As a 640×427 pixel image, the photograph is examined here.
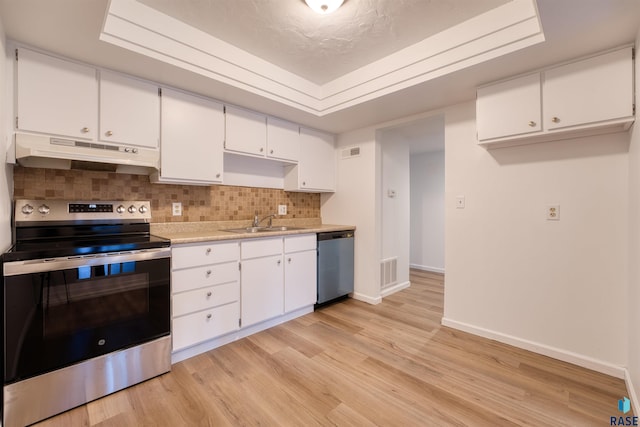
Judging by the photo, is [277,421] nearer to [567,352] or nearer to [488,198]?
[567,352]

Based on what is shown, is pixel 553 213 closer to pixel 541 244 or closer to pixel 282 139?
pixel 541 244

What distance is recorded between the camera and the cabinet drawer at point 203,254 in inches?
79.1

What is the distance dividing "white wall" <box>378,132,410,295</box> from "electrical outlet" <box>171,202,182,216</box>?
2151 mm

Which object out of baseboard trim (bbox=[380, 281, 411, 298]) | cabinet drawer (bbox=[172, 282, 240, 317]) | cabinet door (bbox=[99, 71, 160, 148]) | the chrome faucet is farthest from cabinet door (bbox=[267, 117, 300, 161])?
baseboard trim (bbox=[380, 281, 411, 298])

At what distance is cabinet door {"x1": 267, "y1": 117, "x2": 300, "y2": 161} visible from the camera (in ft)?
9.57

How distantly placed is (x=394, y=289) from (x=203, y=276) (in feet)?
8.19

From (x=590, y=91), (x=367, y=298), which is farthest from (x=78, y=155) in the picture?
(x=590, y=91)

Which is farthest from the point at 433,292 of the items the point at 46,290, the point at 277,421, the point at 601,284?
the point at 46,290

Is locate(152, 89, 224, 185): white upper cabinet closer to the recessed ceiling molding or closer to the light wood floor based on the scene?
the recessed ceiling molding

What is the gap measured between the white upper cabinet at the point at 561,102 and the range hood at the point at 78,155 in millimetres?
2570

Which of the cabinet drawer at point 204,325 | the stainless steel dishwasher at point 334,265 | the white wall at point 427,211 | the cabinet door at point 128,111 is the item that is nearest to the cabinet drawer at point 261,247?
the cabinet drawer at point 204,325

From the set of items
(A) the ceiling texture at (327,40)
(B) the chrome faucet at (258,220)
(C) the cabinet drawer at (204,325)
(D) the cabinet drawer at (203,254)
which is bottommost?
(C) the cabinet drawer at (204,325)

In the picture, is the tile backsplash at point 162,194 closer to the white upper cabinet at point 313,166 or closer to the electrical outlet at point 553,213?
the white upper cabinet at point 313,166

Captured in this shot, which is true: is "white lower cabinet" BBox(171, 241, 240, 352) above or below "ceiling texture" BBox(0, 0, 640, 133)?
below
